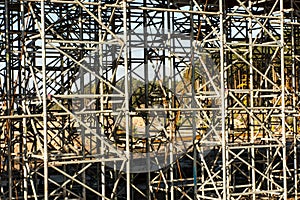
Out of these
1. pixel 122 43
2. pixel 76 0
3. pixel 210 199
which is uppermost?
pixel 76 0

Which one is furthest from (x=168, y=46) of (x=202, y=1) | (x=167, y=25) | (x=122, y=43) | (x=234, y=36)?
(x=234, y=36)

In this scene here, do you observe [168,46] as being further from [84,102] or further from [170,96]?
[84,102]

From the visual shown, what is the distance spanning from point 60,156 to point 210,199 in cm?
366

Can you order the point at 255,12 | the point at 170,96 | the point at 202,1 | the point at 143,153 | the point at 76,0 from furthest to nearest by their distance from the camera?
the point at 143,153, the point at 255,12, the point at 202,1, the point at 170,96, the point at 76,0

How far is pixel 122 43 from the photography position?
11289mm

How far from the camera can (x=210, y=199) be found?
1349cm

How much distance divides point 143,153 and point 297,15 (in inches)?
322

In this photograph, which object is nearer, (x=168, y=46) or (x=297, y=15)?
(x=168, y=46)

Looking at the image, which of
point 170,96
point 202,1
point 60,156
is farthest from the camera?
point 202,1

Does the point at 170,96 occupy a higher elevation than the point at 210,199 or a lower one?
higher

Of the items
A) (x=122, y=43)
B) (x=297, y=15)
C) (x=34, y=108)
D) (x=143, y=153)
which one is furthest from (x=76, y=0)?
(x=143, y=153)

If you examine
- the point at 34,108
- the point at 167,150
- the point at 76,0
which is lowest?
the point at 167,150

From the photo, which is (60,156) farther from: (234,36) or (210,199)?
(234,36)

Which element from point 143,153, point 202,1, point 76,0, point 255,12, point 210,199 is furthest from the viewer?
point 143,153
